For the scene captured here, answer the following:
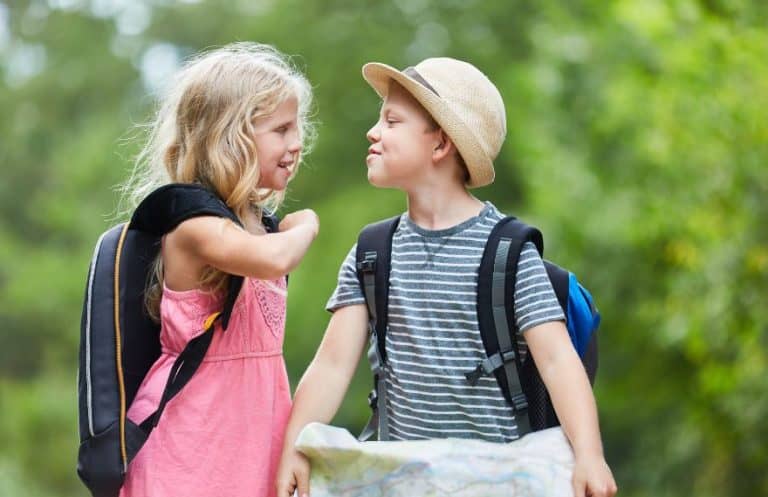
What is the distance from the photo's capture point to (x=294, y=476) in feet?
12.2

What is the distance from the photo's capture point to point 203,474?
371 cm

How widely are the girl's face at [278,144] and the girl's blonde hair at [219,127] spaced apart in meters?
0.02

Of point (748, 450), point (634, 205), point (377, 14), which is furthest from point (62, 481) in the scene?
point (748, 450)

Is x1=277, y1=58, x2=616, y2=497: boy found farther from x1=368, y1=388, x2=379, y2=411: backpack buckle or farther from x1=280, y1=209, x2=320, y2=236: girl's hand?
x1=280, y1=209, x2=320, y2=236: girl's hand

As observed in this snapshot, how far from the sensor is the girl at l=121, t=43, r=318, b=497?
369 cm

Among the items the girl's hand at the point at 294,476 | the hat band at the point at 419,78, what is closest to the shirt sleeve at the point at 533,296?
the hat band at the point at 419,78

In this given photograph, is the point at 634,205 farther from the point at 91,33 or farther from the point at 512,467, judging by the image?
the point at 91,33

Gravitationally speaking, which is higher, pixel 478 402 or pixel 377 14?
pixel 377 14

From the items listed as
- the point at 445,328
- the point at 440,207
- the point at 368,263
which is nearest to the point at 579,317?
the point at 445,328

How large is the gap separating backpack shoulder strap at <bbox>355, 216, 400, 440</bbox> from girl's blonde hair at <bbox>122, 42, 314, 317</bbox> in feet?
1.08

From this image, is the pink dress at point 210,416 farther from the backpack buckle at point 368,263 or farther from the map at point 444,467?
the backpack buckle at point 368,263

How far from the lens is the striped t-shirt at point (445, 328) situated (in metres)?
3.71

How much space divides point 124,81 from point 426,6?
6253 millimetres

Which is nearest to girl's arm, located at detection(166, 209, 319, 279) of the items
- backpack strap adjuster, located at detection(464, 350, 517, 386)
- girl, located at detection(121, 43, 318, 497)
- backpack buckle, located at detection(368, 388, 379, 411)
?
girl, located at detection(121, 43, 318, 497)
